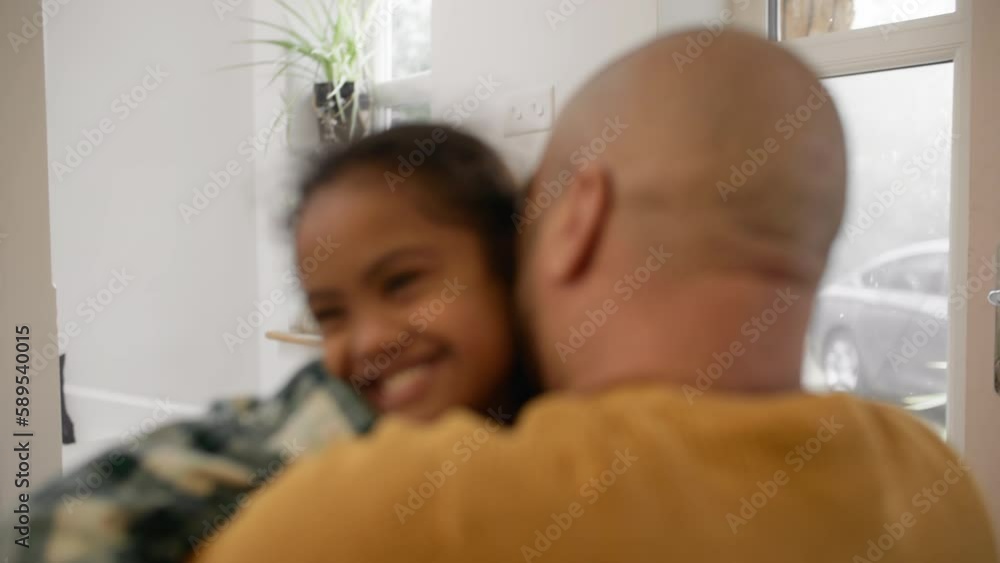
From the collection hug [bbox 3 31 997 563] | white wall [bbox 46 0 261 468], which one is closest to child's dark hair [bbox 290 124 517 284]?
hug [bbox 3 31 997 563]

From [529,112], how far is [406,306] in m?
1.17

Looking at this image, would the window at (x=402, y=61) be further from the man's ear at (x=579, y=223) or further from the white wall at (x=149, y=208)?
the man's ear at (x=579, y=223)

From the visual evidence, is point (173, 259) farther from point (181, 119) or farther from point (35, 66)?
point (35, 66)

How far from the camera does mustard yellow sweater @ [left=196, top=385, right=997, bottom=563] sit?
29 cm

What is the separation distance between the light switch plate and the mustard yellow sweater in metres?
1.24

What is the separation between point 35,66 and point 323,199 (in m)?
0.77

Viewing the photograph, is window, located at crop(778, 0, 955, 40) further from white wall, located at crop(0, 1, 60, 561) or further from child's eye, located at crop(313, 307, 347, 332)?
white wall, located at crop(0, 1, 60, 561)

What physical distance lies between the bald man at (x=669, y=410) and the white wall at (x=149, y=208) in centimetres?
234

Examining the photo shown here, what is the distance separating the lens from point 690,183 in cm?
38

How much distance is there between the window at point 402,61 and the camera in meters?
2.13

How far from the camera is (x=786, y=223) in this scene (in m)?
0.39

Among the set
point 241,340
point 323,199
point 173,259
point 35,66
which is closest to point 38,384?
point 35,66

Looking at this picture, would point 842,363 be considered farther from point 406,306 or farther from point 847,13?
point 406,306

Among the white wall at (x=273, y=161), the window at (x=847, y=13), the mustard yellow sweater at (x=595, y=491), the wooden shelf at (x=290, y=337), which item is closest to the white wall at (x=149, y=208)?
the white wall at (x=273, y=161)
